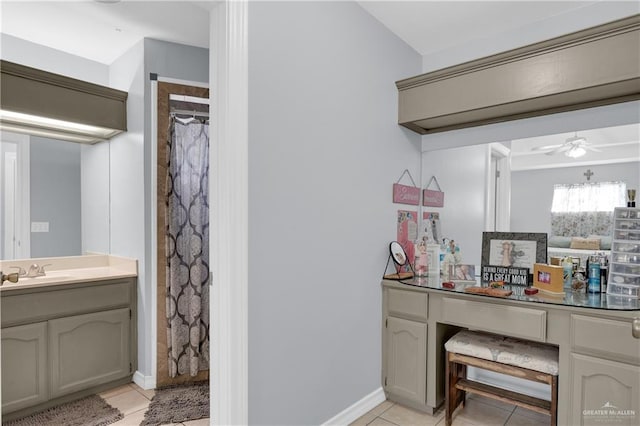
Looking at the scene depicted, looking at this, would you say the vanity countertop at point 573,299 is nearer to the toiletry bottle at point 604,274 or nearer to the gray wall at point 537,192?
the toiletry bottle at point 604,274

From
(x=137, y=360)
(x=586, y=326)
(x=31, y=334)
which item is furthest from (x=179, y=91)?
(x=586, y=326)

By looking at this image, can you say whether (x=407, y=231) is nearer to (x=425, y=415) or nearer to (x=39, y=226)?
(x=425, y=415)

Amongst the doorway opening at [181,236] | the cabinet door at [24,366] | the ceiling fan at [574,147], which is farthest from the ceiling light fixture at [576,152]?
the cabinet door at [24,366]

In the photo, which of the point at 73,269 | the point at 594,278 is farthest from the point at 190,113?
the point at 594,278

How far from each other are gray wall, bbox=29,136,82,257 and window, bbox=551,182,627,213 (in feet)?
11.9

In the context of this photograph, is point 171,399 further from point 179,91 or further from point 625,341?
point 625,341

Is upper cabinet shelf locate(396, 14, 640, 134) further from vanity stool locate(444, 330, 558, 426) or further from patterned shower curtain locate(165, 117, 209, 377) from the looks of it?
patterned shower curtain locate(165, 117, 209, 377)

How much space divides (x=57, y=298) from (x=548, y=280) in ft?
10.4

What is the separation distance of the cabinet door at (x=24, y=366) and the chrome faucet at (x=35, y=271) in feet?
1.44

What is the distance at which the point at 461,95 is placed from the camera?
2.36 metres

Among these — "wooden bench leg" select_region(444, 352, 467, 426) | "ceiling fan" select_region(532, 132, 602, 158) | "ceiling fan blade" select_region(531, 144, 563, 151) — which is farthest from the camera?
"ceiling fan blade" select_region(531, 144, 563, 151)

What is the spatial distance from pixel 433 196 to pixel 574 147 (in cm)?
100

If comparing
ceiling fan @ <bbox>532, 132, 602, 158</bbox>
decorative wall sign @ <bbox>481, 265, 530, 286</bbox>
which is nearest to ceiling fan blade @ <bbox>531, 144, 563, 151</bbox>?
ceiling fan @ <bbox>532, 132, 602, 158</bbox>

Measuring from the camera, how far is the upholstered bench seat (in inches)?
75.0
